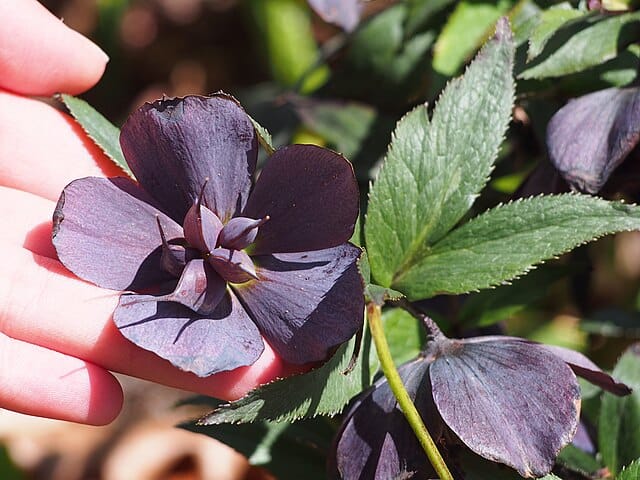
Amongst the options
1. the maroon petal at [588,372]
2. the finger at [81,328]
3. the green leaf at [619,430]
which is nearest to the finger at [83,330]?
the finger at [81,328]

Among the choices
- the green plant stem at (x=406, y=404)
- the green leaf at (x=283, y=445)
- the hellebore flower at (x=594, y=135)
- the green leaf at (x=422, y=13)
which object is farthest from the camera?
the green leaf at (x=422, y=13)

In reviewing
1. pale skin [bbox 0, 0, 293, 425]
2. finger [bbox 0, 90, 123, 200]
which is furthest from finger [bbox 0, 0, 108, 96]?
pale skin [bbox 0, 0, 293, 425]

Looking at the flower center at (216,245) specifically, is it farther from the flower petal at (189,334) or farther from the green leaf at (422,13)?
the green leaf at (422,13)

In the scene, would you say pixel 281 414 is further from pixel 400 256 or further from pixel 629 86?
pixel 629 86

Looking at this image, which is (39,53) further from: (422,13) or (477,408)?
(477,408)

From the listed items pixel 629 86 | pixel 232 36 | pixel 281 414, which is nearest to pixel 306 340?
pixel 281 414

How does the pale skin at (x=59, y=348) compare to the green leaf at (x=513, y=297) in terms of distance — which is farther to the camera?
the green leaf at (x=513, y=297)
